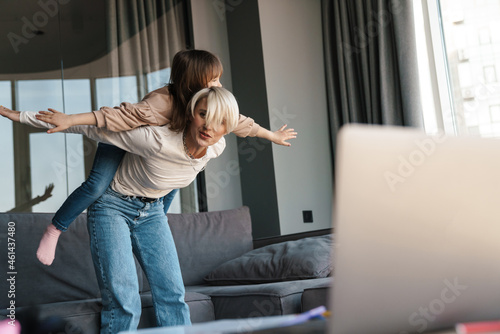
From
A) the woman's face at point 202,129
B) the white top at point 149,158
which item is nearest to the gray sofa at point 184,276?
the white top at point 149,158

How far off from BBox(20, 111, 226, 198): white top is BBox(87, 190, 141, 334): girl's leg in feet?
0.24

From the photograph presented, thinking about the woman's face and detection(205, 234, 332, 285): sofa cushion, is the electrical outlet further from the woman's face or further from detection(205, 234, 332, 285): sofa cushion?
the woman's face

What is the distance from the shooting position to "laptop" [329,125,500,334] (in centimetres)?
60

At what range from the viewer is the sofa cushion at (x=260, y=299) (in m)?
2.22

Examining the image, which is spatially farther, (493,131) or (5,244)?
(493,131)

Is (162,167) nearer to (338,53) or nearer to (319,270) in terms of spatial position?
(319,270)

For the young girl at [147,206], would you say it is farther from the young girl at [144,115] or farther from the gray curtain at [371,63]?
the gray curtain at [371,63]

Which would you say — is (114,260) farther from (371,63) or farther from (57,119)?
(371,63)

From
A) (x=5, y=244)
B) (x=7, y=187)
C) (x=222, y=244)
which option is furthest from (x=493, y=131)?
(x=7, y=187)

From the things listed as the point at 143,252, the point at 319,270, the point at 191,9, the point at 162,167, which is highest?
the point at 191,9

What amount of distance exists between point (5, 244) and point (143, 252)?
681 millimetres

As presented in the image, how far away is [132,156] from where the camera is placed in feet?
6.50

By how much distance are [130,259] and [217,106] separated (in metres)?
0.65

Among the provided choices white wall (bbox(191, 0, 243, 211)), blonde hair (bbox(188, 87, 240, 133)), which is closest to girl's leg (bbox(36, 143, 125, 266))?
blonde hair (bbox(188, 87, 240, 133))
